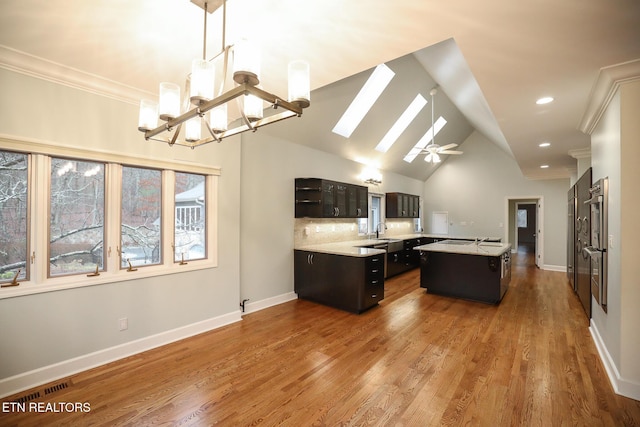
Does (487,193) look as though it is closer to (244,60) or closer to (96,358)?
(244,60)

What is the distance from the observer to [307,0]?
166cm

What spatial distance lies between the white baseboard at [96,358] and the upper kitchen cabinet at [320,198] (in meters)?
2.05

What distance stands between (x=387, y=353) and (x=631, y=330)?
1.90 meters

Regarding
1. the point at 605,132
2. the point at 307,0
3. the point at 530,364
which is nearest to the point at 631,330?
the point at 530,364

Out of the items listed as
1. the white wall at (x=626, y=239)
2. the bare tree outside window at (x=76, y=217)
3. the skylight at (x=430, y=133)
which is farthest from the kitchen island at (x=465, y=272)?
the bare tree outside window at (x=76, y=217)

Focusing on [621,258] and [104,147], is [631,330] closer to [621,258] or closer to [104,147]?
[621,258]

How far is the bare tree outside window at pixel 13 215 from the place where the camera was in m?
2.24

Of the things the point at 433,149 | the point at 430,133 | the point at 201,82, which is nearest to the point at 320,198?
the point at 433,149

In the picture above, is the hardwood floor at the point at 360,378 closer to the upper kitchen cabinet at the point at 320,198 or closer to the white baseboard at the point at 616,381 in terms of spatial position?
the white baseboard at the point at 616,381

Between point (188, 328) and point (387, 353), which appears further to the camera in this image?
point (188, 328)

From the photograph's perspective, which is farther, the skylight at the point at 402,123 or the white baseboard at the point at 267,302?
the skylight at the point at 402,123

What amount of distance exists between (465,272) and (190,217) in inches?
163

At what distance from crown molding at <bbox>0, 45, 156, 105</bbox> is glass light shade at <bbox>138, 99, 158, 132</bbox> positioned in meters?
1.13

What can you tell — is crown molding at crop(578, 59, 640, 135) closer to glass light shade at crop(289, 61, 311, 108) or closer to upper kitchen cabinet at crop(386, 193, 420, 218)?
glass light shade at crop(289, 61, 311, 108)
